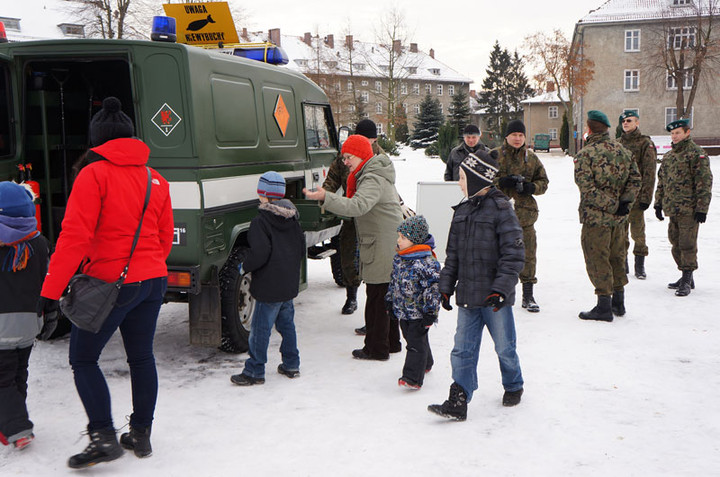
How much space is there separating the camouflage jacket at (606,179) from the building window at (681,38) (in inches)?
1539

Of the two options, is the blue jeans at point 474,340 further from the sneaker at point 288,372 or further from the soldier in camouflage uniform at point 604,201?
the soldier in camouflage uniform at point 604,201

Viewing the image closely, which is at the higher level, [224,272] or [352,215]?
[352,215]

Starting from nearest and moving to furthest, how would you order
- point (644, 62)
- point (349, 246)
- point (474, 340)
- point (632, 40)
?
point (474, 340), point (349, 246), point (644, 62), point (632, 40)

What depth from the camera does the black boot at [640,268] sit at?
841 cm

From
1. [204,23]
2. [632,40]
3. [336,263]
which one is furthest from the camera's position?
[632,40]

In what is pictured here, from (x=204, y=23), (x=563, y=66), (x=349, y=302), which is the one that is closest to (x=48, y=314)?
(x=349, y=302)

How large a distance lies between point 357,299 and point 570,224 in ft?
23.8

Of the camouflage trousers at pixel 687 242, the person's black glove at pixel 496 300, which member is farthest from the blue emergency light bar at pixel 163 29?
the camouflage trousers at pixel 687 242

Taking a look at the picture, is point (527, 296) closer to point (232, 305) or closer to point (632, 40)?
point (232, 305)

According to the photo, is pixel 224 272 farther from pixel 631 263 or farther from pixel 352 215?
pixel 631 263

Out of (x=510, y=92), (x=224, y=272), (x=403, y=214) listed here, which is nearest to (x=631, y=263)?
(x=403, y=214)

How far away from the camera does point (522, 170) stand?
23.3ft

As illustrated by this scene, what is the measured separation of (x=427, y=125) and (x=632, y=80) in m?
14.7

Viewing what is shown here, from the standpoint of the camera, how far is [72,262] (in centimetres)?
322
